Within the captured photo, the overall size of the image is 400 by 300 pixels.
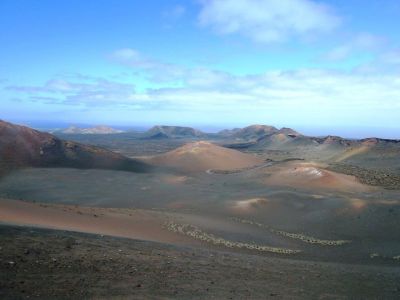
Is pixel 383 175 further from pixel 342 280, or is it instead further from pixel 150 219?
pixel 342 280

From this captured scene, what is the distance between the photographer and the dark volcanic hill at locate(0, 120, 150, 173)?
49406 millimetres

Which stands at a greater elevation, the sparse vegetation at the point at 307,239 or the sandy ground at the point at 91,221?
the sandy ground at the point at 91,221

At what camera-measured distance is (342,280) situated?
13.8m

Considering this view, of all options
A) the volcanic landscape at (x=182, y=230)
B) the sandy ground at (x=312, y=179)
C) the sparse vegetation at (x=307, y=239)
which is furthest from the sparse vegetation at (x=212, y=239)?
the sandy ground at (x=312, y=179)

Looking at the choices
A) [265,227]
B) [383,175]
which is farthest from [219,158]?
[265,227]

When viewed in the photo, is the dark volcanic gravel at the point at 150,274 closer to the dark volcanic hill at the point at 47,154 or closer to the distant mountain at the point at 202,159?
the dark volcanic hill at the point at 47,154

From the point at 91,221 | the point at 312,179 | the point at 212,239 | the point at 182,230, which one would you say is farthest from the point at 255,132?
the point at 91,221

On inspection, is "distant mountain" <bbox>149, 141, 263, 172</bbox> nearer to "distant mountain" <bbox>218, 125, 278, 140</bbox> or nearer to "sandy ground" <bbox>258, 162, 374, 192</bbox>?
"sandy ground" <bbox>258, 162, 374, 192</bbox>

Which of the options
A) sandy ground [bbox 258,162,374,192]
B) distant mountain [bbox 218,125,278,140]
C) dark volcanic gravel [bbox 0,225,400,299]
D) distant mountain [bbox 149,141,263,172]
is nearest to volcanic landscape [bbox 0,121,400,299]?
dark volcanic gravel [bbox 0,225,400,299]

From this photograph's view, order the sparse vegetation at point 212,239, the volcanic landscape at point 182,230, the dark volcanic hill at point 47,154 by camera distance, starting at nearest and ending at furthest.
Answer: the volcanic landscape at point 182,230 < the sparse vegetation at point 212,239 < the dark volcanic hill at point 47,154

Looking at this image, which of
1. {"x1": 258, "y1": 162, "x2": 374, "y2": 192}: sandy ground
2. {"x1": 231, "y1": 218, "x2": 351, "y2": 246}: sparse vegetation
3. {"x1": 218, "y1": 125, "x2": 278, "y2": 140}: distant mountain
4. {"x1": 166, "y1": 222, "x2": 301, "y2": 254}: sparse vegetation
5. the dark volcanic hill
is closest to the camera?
{"x1": 166, "y1": 222, "x2": 301, "y2": 254}: sparse vegetation

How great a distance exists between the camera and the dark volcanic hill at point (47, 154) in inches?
1945

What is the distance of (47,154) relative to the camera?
5275cm

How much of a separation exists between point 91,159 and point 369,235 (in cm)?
3803
